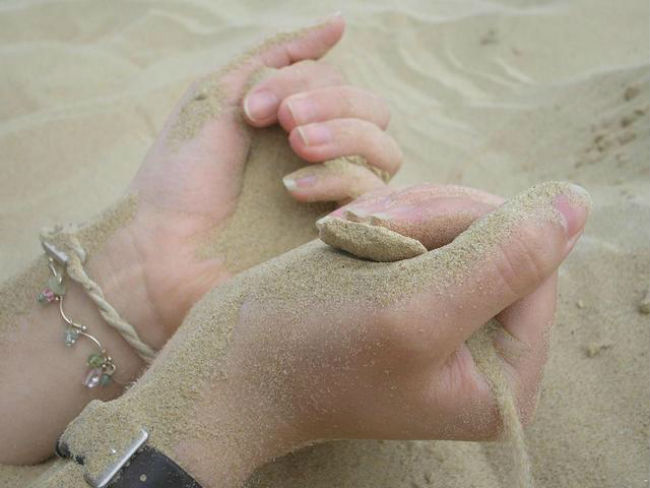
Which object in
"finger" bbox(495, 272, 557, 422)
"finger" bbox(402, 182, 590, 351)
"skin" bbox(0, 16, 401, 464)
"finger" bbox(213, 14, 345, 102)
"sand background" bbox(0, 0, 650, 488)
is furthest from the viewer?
"finger" bbox(213, 14, 345, 102)

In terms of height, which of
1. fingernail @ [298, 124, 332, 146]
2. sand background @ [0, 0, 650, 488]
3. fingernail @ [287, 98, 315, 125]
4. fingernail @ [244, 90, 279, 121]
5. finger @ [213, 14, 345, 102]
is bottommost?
sand background @ [0, 0, 650, 488]

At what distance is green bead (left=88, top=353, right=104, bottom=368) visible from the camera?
144 cm

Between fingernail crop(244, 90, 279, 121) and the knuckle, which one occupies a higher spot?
fingernail crop(244, 90, 279, 121)

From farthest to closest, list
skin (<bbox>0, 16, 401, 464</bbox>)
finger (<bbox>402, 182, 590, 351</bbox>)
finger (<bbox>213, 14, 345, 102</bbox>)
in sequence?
finger (<bbox>213, 14, 345, 102</bbox>)
skin (<bbox>0, 16, 401, 464</bbox>)
finger (<bbox>402, 182, 590, 351</bbox>)

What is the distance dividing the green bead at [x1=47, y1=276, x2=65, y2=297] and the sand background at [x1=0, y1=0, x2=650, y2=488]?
0.43 m

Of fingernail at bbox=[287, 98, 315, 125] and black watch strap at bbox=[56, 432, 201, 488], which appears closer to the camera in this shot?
black watch strap at bbox=[56, 432, 201, 488]

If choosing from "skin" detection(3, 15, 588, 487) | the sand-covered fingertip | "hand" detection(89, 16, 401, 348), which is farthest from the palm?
the sand-covered fingertip

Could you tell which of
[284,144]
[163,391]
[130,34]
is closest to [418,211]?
[163,391]

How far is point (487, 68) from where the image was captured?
8.75 feet

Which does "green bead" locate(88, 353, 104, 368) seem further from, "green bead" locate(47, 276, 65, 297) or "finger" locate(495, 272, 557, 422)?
"finger" locate(495, 272, 557, 422)

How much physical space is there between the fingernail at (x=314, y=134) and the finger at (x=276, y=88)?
0.38ft

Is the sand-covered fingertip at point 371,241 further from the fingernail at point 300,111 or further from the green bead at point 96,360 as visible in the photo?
the green bead at point 96,360

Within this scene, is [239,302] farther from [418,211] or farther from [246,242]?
[246,242]

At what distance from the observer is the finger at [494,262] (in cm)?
88
